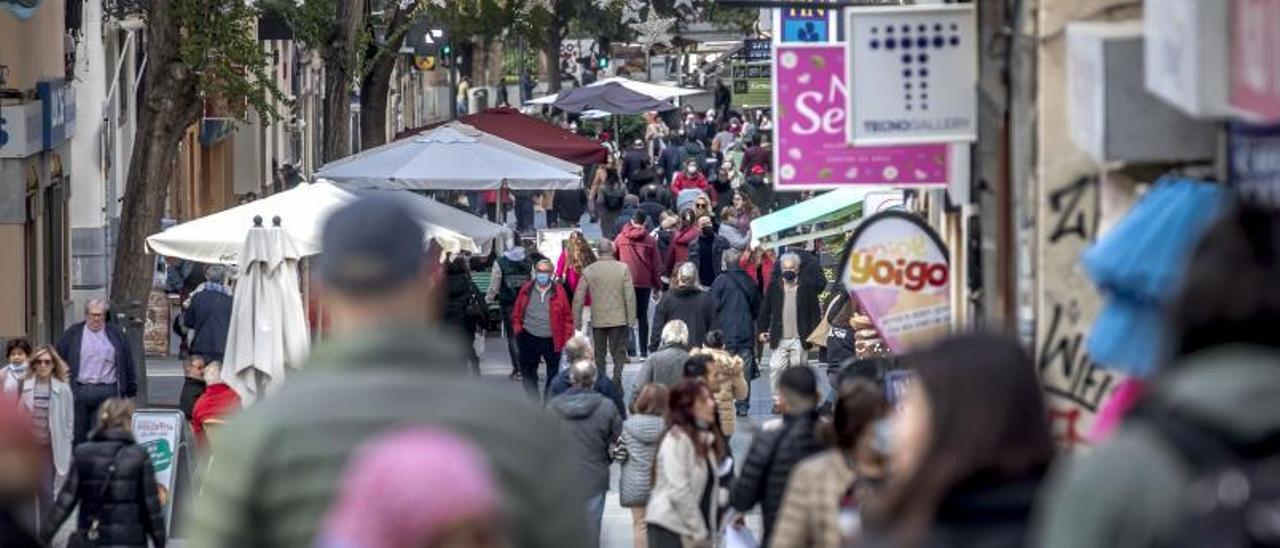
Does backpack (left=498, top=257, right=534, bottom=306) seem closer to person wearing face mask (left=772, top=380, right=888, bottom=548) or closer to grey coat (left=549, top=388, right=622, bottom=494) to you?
grey coat (left=549, top=388, right=622, bottom=494)

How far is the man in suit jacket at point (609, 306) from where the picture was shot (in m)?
24.8

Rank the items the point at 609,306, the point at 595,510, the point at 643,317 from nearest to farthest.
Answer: the point at 595,510 < the point at 609,306 < the point at 643,317

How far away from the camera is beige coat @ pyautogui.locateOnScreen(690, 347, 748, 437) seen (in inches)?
671

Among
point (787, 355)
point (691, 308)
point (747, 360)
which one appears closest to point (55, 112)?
point (691, 308)

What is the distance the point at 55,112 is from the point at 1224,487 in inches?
954

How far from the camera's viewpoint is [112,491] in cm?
1408

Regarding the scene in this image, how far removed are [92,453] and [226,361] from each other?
379cm

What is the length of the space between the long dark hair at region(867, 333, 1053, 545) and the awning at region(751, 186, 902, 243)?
17965 mm

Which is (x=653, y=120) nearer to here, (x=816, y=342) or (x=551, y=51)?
(x=551, y=51)

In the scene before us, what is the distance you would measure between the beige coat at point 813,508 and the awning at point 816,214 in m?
13.6

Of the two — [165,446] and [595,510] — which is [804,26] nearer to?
[165,446]

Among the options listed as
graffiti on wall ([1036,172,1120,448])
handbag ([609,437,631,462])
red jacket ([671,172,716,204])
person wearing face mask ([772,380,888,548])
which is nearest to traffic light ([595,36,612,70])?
red jacket ([671,172,716,204])

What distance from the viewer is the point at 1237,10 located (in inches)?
243

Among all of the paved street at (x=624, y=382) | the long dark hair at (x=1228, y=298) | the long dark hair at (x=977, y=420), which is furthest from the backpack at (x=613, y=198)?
the long dark hair at (x=1228, y=298)
